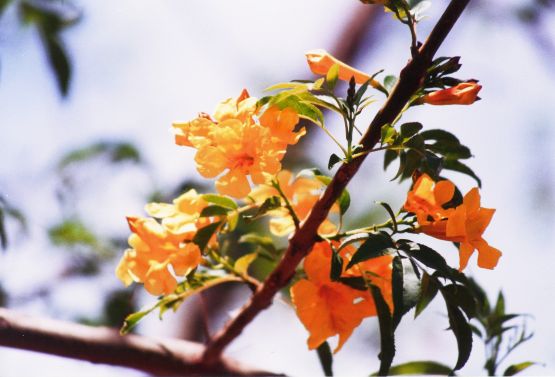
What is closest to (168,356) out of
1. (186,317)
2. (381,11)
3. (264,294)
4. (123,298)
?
(264,294)

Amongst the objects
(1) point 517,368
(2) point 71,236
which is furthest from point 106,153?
(1) point 517,368

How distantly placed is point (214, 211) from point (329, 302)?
0.87 feet

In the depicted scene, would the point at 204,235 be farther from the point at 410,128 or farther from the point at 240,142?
the point at 410,128

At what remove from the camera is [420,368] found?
4.61 feet

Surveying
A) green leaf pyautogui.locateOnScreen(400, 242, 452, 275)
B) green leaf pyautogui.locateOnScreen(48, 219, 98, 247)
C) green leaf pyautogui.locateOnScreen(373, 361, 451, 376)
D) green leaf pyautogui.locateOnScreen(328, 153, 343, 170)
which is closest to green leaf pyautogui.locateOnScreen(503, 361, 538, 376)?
green leaf pyautogui.locateOnScreen(373, 361, 451, 376)

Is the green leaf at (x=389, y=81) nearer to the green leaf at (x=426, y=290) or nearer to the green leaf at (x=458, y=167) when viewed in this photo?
the green leaf at (x=458, y=167)

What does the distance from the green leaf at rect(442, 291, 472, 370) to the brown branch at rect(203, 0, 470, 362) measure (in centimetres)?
24

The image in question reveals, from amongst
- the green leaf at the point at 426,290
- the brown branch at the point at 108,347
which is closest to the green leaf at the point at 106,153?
the brown branch at the point at 108,347

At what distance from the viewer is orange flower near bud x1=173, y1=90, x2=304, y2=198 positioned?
1.06m

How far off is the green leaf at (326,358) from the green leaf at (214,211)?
1.26 ft

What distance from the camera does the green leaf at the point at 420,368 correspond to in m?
1.40

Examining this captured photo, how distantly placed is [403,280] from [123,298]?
4.63 feet

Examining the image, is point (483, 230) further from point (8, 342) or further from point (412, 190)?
point (8, 342)

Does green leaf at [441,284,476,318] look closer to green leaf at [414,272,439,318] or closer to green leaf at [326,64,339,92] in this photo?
green leaf at [414,272,439,318]
